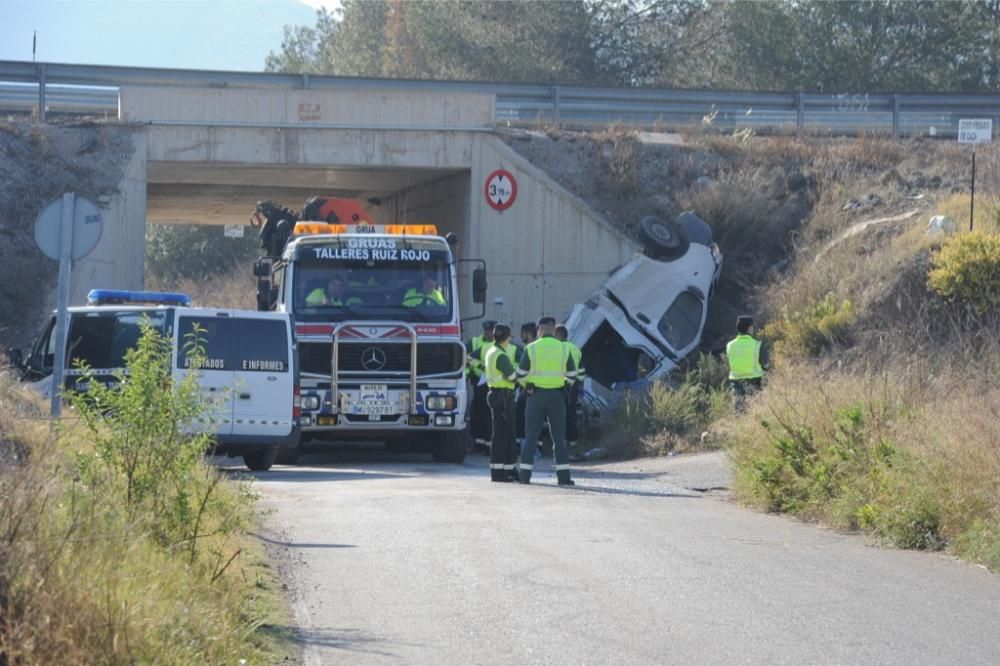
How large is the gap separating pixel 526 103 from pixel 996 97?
1069 cm

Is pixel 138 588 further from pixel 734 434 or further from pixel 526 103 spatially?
pixel 526 103

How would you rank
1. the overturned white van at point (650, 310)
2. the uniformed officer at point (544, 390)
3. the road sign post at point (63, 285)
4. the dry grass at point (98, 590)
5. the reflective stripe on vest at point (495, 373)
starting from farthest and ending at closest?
1. the overturned white van at point (650, 310)
2. the reflective stripe on vest at point (495, 373)
3. the uniformed officer at point (544, 390)
4. the road sign post at point (63, 285)
5. the dry grass at point (98, 590)

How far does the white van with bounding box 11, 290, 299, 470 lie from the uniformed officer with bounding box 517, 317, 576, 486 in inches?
141

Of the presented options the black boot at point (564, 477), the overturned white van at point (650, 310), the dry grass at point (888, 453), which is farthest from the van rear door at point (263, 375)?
the overturned white van at point (650, 310)

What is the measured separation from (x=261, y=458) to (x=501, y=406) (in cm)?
373

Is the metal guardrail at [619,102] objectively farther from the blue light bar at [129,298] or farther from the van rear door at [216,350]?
the van rear door at [216,350]

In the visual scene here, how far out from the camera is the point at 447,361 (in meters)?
19.7

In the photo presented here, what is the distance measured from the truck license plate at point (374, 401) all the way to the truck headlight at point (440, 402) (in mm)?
435

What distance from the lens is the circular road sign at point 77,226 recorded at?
43.6ft

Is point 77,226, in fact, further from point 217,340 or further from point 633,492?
point 633,492

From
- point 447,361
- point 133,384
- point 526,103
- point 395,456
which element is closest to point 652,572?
point 133,384

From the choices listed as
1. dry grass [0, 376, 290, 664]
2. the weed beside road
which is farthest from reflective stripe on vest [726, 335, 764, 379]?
dry grass [0, 376, 290, 664]

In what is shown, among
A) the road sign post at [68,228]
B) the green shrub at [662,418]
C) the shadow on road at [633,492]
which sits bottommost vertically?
the shadow on road at [633,492]

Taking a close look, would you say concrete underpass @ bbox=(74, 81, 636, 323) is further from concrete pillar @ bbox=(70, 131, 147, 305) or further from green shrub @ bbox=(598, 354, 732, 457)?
green shrub @ bbox=(598, 354, 732, 457)
